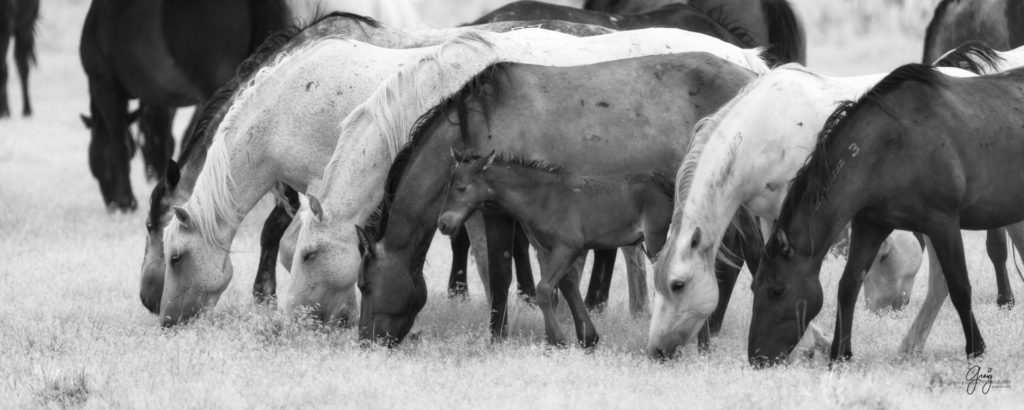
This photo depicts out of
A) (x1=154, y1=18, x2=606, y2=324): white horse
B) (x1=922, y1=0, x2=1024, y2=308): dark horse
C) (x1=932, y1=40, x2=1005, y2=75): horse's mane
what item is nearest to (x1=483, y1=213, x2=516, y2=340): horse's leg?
(x1=154, y1=18, x2=606, y2=324): white horse

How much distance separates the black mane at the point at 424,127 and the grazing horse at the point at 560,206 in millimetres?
299

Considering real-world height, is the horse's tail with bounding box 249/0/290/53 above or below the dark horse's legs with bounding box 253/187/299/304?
above

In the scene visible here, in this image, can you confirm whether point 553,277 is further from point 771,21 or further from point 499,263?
point 771,21

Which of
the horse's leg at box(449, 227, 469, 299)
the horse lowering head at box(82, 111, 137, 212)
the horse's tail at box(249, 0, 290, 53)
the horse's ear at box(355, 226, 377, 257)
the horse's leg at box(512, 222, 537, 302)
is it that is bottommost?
the horse lowering head at box(82, 111, 137, 212)

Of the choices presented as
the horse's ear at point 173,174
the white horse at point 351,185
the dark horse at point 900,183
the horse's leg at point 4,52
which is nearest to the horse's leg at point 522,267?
the white horse at point 351,185

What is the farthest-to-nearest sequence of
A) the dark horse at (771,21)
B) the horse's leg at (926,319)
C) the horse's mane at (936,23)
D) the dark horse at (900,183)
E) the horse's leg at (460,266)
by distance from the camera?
the dark horse at (771,21) → the horse's mane at (936,23) → the horse's leg at (460,266) → the horse's leg at (926,319) → the dark horse at (900,183)

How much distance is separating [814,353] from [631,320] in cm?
144

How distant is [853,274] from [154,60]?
7.02 m

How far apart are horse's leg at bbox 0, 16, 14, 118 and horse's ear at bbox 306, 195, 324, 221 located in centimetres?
1195

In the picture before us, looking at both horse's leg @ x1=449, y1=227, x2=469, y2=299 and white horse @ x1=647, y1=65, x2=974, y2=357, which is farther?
horse's leg @ x1=449, y1=227, x2=469, y2=299

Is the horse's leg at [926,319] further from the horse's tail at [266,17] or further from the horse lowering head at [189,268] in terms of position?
the horse's tail at [266,17]

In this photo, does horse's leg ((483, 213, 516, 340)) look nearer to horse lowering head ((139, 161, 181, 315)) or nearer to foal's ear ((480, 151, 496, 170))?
foal's ear ((480, 151, 496, 170))

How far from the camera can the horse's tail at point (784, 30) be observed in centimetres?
1164

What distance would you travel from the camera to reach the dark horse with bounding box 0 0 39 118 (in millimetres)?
17638
